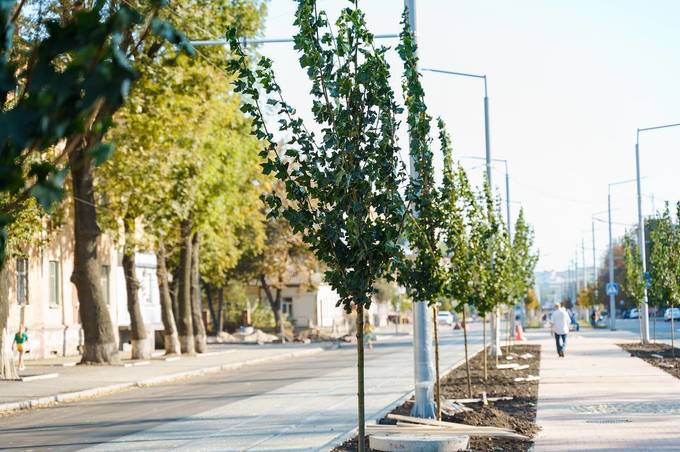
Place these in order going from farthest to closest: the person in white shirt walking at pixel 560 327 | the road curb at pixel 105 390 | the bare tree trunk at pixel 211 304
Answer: the bare tree trunk at pixel 211 304, the person in white shirt walking at pixel 560 327, the road curb at pixel 105 390

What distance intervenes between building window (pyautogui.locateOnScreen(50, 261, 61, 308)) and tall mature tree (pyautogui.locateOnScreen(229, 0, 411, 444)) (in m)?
34.7

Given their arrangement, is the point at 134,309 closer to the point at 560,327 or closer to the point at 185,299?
the point at 185,299

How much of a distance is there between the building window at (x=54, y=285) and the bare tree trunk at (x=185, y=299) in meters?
4.91

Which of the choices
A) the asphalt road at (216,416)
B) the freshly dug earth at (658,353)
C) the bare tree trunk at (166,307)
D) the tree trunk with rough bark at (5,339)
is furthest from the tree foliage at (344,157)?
the bare tree trunk at (166,307)

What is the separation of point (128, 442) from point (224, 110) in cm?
2328

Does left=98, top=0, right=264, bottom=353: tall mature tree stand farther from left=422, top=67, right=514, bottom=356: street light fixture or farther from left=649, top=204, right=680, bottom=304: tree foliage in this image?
left=649, top=204, right=680, bottom=304: tree foliage

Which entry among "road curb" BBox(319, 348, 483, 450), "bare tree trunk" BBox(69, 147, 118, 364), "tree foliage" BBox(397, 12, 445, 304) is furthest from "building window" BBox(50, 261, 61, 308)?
"tree foliage" BBox(397, 12, 445, 304)

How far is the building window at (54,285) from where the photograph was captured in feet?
139

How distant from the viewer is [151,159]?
102 feet

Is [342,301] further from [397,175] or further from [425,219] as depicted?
[425,219]

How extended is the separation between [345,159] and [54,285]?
35.4m

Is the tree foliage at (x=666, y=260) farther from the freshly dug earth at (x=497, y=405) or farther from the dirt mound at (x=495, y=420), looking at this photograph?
the dirt mound at (x=495, y=420)

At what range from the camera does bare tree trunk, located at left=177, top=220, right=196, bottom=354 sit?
41250mm

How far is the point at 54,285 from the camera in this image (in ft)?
140
